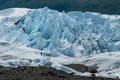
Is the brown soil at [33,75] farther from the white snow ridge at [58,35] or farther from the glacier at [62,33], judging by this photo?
the glacier at [62,33]

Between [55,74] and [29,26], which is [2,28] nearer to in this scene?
[29,26]

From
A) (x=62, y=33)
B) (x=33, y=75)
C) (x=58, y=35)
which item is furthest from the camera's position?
(x=62, y=33)

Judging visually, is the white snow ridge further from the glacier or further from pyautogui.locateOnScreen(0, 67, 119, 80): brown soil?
pyautogui.locateOnScreen(0, 67, 119, 80): brown soil

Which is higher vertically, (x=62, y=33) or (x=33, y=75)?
(x=62, y=33)

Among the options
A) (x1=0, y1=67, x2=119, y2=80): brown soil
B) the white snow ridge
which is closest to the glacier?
the white snow ridge

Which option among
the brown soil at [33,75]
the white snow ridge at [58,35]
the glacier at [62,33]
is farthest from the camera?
the glacier at [62,33]

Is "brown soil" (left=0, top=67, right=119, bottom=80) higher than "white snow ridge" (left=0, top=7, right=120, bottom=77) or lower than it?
lower

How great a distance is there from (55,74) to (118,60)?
41929 mm

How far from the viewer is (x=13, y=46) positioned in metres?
122

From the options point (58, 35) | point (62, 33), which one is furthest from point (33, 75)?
point (62, 33)

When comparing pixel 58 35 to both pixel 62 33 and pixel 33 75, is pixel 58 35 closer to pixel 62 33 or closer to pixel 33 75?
pixel 62 33

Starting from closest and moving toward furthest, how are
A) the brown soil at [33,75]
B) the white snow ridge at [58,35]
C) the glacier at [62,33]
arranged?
the brown soil at [33,75] < the white snow ridge at [58,35] < the glacier at [62,33]

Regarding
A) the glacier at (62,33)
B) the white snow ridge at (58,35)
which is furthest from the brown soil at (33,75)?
the glacier at (62,33)

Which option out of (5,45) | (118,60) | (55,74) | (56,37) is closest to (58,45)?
(56,37)
